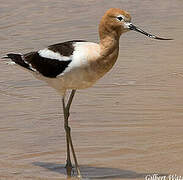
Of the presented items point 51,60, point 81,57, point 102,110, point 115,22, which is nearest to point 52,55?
point 51,60

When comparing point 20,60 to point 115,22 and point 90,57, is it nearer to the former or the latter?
point 90,57

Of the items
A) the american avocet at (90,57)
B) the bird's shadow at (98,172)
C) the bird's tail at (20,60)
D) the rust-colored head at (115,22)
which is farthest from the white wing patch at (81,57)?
the bird's shadow at (98,172)

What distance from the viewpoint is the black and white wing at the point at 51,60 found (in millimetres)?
6266

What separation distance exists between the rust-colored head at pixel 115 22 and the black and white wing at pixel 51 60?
1.11 ft

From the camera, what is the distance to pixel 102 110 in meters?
7.71

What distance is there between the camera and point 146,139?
22.4ft

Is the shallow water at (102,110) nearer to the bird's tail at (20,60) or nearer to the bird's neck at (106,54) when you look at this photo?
the bird's tail at (20,60)

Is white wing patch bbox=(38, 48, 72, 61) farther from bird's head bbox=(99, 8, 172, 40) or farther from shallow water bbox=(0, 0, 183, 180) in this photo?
shallow water bbox=(0, 0, 183, 180)

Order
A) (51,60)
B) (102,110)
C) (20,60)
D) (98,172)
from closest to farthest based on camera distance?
(98,172) → (51,60) → (20,60) → (102,110)

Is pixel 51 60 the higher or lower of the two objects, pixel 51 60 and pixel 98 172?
the higher

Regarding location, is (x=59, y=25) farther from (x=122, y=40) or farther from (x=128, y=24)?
(x=128, y=24)

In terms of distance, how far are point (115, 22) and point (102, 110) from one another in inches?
70.1

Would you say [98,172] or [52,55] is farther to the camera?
[52,55]

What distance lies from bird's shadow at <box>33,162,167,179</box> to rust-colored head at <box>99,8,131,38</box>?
1162 millimetres
